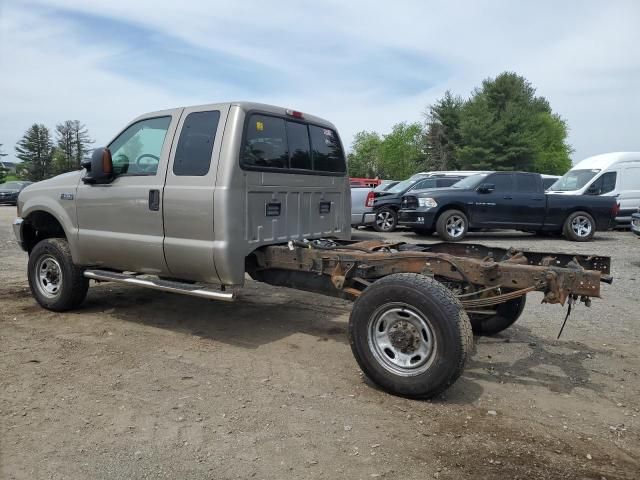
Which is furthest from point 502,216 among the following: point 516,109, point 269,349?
point 516,109

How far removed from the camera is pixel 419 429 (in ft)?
11.4

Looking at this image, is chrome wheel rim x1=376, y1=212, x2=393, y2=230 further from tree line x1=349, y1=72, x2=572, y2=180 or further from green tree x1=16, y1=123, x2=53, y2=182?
green tree x1=16, y1=123, x2=53, y2=182

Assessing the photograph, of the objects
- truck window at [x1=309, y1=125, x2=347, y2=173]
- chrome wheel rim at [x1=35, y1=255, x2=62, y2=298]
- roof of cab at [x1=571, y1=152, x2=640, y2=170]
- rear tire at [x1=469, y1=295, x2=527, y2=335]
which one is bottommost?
rear tire at [x1=469, y1=295, x2=527, y2=335]

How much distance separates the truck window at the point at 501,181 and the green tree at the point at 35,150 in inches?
3030

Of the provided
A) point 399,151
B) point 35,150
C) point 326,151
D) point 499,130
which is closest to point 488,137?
point 499,130

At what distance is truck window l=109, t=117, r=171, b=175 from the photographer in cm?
532

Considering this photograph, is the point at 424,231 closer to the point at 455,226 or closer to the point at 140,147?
the point at 455,226

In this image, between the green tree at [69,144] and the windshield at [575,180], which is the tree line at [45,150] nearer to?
the green tree at [69,144]

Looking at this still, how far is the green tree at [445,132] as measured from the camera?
58188mm

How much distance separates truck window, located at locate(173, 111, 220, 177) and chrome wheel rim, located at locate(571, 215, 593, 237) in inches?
463

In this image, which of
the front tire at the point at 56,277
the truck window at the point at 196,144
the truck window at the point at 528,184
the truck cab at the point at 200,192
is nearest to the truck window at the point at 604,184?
the truck window at the point at 528,184

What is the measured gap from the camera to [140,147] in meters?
5.50

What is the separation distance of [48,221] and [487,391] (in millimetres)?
5143

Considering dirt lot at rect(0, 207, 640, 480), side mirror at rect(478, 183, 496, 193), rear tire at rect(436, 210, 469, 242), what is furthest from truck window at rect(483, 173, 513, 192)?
dirt lot at rect(0, 207, 640, 480)
